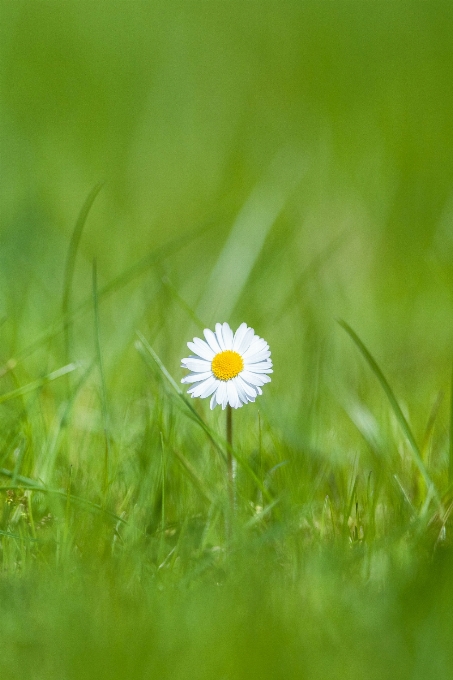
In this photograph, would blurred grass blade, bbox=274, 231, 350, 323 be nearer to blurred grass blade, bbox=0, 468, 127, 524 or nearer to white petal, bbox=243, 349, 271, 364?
white petal, bbox=243, 349, 271, 364

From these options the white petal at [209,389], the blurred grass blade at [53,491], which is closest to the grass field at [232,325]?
the blurred grass blade at [53,491]

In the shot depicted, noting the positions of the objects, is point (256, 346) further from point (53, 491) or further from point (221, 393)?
point (53, 491)

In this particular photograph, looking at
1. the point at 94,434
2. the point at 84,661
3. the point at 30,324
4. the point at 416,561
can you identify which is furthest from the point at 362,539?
the point at 30,324

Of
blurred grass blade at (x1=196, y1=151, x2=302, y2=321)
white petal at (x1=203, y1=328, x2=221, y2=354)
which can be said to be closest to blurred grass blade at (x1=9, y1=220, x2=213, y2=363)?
blurred grass blade at (x1=196, y1=151, x2=302, y2=321)

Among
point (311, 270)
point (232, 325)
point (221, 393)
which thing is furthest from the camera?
point (311, 270)

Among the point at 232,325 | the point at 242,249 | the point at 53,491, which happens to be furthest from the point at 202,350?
the point at 242,249

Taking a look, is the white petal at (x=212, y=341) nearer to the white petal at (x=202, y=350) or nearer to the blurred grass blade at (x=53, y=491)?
the white petal at (x=202, y=350)
